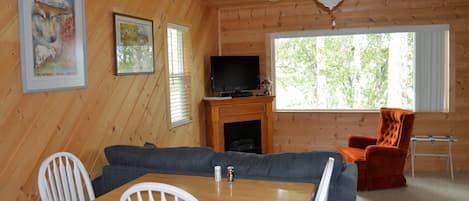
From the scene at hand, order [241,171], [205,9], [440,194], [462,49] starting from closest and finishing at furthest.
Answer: [241,171] → [440,194] → [462,49] → [205,9]

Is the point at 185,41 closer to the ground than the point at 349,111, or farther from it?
farther from it

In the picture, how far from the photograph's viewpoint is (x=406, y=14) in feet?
17.8

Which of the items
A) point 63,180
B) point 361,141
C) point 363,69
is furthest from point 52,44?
point 363,69

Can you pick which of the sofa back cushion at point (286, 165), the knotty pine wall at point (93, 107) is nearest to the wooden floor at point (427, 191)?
the sofa back cushion at point (286, 165)

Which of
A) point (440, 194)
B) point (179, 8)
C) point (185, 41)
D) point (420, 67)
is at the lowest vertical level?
point (440, 194)

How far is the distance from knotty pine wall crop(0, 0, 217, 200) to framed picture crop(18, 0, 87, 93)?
0.06 m

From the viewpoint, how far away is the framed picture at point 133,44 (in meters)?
3.60

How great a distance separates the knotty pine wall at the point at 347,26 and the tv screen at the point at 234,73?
28cm

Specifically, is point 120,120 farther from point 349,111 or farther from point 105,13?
point 349,111

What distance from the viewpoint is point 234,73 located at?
5.76 m

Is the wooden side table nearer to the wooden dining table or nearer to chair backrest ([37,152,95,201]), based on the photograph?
the wooden dining table

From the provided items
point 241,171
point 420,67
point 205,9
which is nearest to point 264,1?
point 205,9

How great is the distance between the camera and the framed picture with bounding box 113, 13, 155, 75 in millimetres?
3604

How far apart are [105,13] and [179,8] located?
1.54 m
